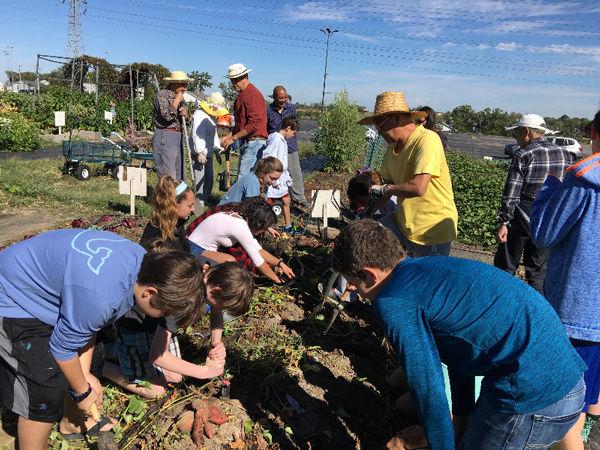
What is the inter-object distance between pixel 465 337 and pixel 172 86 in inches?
241

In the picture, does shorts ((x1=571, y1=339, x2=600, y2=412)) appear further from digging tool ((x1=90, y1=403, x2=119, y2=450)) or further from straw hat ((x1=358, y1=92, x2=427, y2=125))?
digging tool ((x1=90, y1=403, x2=119, y2=450))

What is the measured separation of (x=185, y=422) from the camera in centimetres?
260

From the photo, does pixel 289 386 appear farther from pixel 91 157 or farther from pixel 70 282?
pixel 91 157

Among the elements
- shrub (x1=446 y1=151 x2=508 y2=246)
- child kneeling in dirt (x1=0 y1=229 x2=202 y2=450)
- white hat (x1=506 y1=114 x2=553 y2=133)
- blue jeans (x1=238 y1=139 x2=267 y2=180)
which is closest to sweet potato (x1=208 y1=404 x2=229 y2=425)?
child kneeling in dirt (x1=0 y1=229 x2=202 y2=450)

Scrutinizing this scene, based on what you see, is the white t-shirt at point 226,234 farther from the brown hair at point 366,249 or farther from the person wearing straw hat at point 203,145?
the person wearing straw hat at point 203,145

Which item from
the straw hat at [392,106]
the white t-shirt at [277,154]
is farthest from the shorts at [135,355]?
the white t-shirt at [277,154]

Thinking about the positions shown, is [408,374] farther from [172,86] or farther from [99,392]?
[172,86]

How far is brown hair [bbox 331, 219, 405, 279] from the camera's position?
1.71m

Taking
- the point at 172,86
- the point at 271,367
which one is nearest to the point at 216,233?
the point at 271,367

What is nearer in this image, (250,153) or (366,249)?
(366,249)

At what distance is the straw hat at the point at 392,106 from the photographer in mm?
3359

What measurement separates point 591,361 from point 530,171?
2358 mm

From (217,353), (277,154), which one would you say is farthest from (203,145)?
(217,353)

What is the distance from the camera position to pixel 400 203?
11.9 feet
